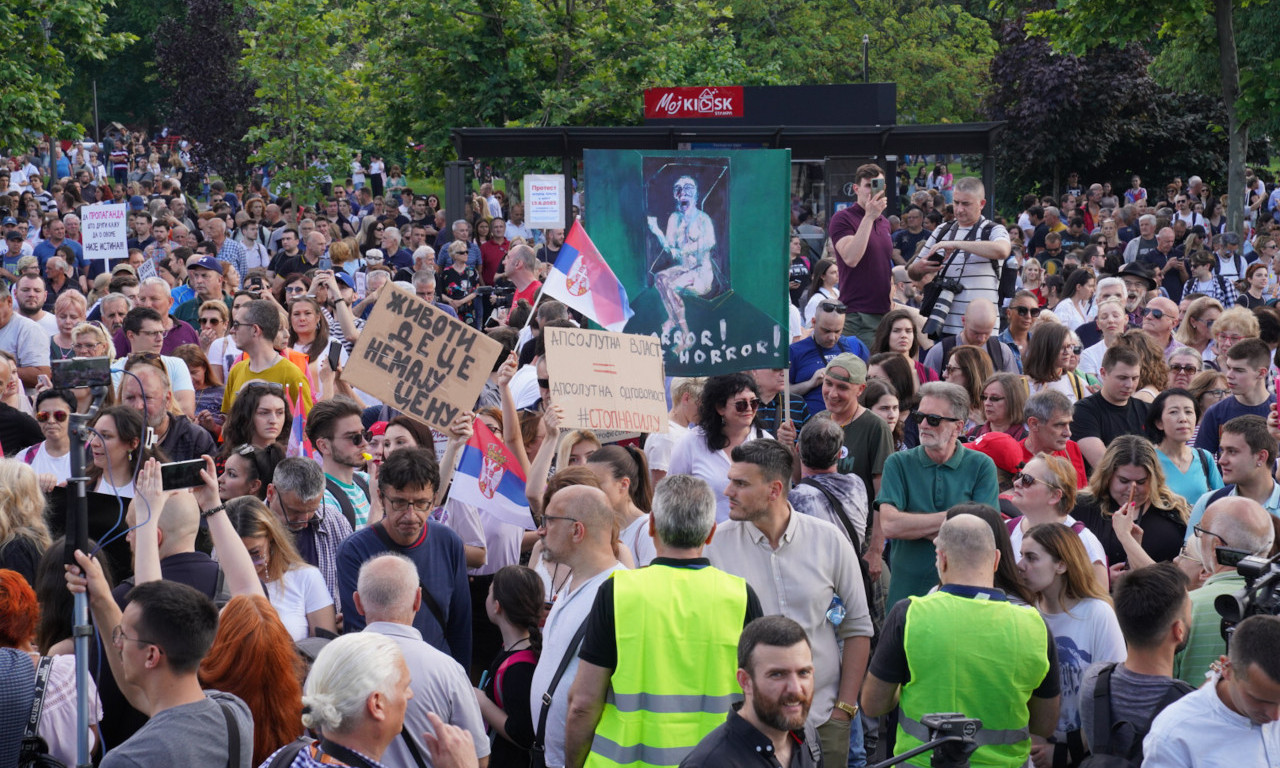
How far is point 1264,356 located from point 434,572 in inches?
203

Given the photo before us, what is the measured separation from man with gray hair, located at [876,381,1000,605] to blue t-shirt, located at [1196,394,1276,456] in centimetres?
235

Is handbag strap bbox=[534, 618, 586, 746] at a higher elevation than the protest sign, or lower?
lower

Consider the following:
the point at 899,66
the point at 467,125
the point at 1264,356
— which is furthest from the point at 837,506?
the point at 899,66

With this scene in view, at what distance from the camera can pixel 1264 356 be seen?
8.18 meters

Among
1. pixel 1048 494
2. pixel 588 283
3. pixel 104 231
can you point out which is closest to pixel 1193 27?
pixel 104 231

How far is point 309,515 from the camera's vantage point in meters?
6.28

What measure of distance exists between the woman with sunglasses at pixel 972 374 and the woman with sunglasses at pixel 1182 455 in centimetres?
112

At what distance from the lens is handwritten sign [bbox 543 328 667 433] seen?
7082mm

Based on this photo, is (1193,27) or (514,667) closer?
(514,667)

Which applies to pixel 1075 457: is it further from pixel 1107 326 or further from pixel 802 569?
pixel 1107 326

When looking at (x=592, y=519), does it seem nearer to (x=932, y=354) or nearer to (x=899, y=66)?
(x=932, y=354)

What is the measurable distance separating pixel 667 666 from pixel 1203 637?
2.12 meters

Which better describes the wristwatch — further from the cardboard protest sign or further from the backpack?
the cardboard protest sign

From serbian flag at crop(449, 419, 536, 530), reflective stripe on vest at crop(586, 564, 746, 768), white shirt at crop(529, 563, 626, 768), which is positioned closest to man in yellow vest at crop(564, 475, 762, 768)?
reflective stripe on vest at crop(586, 564, 746, 768)
